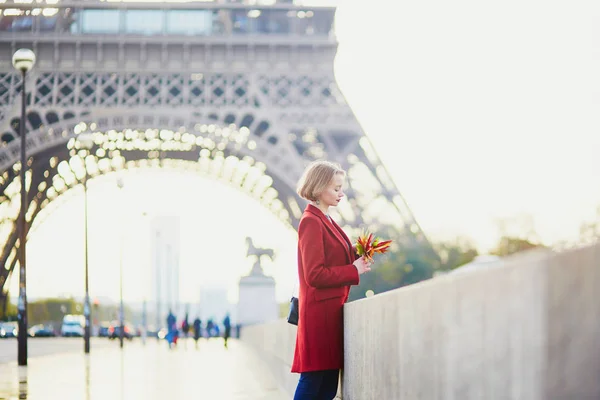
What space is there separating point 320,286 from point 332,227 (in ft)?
1.24

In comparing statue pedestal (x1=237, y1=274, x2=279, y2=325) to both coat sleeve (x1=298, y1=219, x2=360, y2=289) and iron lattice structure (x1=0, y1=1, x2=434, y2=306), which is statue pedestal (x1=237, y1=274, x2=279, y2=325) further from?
coat sleeve (x1=298, y1=219, x2=360, y2=289)

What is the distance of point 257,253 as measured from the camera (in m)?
51.8

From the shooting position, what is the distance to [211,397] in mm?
13016

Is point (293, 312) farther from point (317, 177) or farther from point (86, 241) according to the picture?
point (86, 241)

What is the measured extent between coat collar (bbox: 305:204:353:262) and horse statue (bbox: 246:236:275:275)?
4513 cm

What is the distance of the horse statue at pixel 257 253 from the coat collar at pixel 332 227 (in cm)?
4513

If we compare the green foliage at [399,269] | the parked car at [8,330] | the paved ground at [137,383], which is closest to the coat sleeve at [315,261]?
the paved ground at [137,383]

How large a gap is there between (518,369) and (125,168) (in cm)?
5440

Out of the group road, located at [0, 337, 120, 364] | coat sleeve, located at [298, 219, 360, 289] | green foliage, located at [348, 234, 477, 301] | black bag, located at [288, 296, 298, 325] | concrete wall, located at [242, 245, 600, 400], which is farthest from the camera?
green foliage, located at [348, 234, 477, 301]

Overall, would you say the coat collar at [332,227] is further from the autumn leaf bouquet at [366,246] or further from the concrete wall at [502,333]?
the concrete wall at [502,333]

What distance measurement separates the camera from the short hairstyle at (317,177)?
6238 millimetres

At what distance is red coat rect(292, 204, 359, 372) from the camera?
20.3ft

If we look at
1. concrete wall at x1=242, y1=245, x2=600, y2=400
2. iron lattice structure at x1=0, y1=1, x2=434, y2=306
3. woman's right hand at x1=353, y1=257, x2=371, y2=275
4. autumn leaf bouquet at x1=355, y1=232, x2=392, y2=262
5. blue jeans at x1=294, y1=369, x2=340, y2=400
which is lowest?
blue jeans at x1=294, y1=369, x2=340, y2=400

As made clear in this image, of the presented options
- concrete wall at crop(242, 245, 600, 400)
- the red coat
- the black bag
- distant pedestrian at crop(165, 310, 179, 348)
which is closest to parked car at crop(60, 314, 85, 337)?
distant pedestrian at crop(165, 310, 179, 348)
